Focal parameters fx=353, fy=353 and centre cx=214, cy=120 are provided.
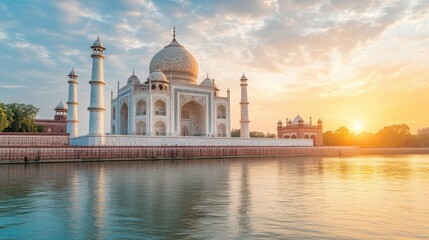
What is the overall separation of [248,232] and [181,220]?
49.6 inches

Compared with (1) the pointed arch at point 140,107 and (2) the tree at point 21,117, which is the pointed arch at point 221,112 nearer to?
(1) the pointed arch at point 140,107

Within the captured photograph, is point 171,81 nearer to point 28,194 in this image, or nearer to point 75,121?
point 75,121

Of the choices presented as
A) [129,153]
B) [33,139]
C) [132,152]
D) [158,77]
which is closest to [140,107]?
[158,77]

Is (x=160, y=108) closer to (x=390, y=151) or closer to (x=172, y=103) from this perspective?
(x=172, y=103)

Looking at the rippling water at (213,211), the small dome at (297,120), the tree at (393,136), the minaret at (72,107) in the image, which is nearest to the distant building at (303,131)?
the small dome at (297,120)

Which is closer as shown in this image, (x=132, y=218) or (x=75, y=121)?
(x=132, y=218)

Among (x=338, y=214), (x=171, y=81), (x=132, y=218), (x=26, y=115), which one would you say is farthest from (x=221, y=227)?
(x=26, y=115)

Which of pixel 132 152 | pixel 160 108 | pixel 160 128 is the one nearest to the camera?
pixel 132 152

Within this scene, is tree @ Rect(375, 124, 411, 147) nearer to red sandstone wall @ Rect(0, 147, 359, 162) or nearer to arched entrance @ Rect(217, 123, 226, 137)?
A: red sandstone wall @ Rect(0, 147, 359, 162)

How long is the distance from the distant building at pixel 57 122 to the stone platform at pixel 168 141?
16464 millimetres

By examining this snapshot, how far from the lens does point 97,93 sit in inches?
974

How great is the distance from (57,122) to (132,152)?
22372 mm

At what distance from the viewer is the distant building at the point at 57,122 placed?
40844 mm

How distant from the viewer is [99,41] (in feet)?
84.0
